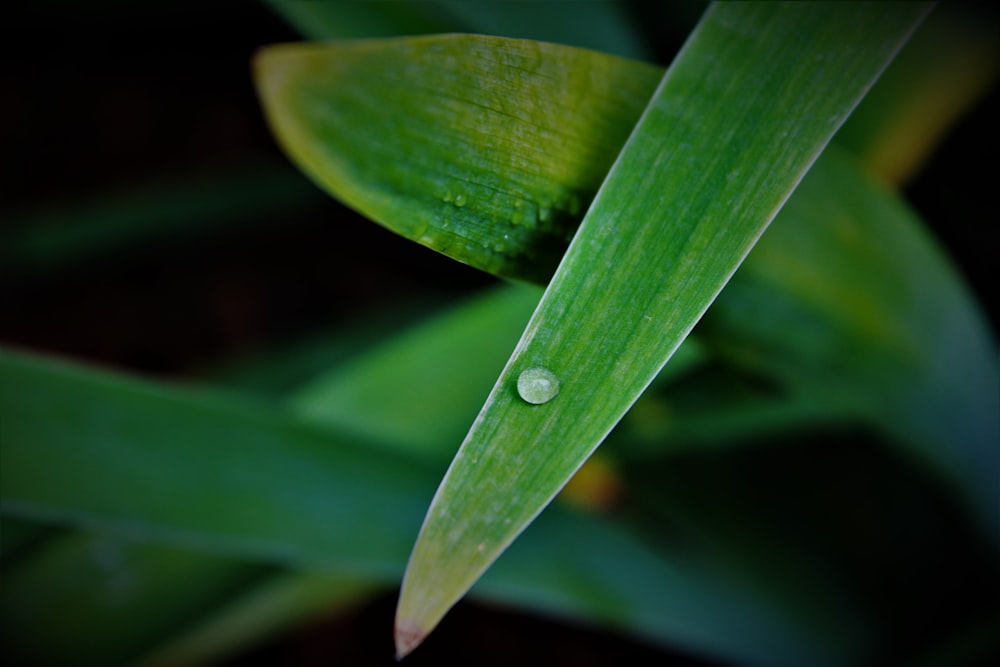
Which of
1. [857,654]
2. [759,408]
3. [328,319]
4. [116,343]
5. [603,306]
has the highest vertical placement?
[603,306]

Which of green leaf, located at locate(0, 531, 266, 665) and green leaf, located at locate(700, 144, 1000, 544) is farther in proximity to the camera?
green leaf, located at locate(0, 531, 266, 665)

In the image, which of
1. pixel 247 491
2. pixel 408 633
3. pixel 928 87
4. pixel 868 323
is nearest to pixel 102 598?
pixel 247 491

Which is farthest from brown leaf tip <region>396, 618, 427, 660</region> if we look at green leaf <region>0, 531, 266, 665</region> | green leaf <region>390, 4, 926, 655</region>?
green leaf <region>0, 531, 266, 665</region>

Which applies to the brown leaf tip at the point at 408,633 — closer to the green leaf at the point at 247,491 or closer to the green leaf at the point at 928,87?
the green leaf at the point at 247,491

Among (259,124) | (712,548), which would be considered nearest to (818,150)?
(712,548)

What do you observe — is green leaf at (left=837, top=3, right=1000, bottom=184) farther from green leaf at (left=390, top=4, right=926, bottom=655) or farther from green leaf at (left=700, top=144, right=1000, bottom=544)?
green leaf at (left=390, top=4, right=926, bottom=655)

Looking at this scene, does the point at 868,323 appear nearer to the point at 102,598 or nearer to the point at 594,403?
the point at 594,403

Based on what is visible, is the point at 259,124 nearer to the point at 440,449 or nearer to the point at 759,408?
the point at 440,449

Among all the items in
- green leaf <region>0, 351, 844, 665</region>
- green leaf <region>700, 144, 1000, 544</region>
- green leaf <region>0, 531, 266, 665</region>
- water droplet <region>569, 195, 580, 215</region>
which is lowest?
green leaf <region>0, 531, 266, 665</region>
